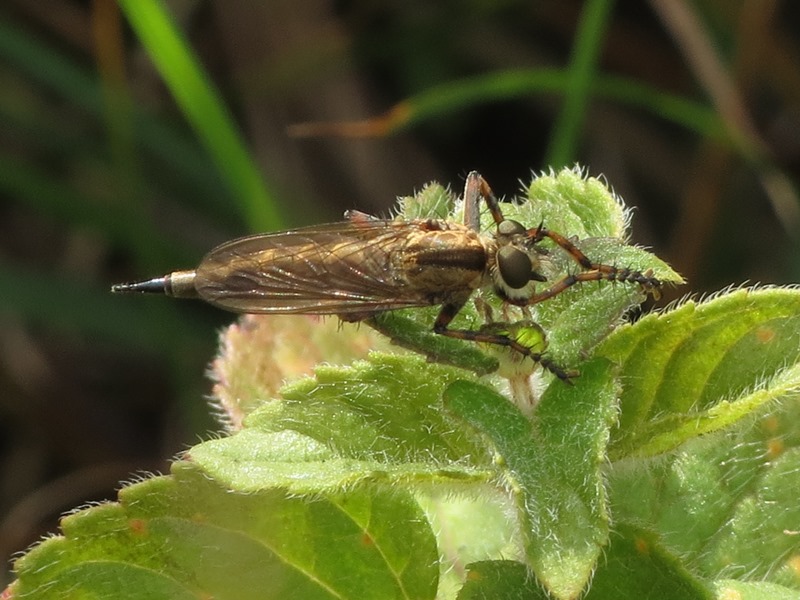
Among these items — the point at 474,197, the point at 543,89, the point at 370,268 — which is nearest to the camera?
the point at 474,197

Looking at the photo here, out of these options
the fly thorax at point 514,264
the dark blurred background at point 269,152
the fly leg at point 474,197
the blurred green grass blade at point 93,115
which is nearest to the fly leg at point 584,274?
the fly thorax at point 514,264

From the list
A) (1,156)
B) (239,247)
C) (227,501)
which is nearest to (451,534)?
(227,501)

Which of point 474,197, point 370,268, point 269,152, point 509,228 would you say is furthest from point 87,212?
point 509,228

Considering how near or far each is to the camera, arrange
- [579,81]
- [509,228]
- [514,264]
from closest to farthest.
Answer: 1. [514,264]
2. [509,228]
3. [579,81]

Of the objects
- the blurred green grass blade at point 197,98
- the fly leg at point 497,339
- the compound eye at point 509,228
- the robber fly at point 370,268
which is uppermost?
the blurred green grass blade at point 197,98

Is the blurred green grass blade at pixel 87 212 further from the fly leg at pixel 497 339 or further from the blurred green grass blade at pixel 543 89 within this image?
the fly leg at pixel 497 339

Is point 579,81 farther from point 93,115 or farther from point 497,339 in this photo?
point 93,115
